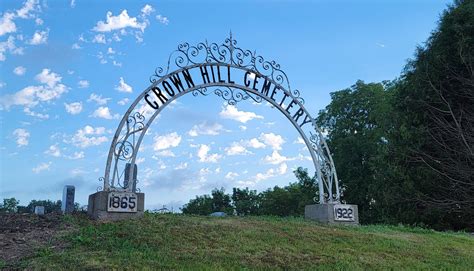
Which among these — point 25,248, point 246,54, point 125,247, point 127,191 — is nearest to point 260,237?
point 125,247

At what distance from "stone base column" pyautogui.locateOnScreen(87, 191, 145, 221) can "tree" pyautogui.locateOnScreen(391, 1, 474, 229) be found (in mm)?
12143

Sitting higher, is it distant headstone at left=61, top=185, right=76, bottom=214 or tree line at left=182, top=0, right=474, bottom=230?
tree line at left=182, top=0, right=474, bottom=230

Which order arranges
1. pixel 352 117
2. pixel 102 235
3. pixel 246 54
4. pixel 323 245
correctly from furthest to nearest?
1. pixel 352 117
2. pixel 246 54
3. pixel 323 245
4. pixel 102 235

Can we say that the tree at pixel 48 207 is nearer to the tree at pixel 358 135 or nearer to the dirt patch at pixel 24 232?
the dirt patch at pixel 24 232

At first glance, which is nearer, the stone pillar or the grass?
the grass

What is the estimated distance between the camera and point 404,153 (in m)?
19.0

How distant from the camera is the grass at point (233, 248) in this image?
6.46 m

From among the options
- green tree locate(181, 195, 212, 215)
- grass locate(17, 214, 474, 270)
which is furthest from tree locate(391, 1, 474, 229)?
green tree locate(181, 195, 212, 215)

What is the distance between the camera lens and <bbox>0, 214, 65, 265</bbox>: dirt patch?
22.0 feet

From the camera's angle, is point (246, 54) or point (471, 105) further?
point (471, 105)

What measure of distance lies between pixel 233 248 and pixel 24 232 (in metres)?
3.38

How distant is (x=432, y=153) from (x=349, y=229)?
9.63 m

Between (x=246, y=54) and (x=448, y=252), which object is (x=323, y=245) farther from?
(x=246, y=54)

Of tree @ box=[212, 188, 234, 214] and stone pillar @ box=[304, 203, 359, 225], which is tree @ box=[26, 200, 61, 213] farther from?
tree @ box=[212, 188, 234, 214]
